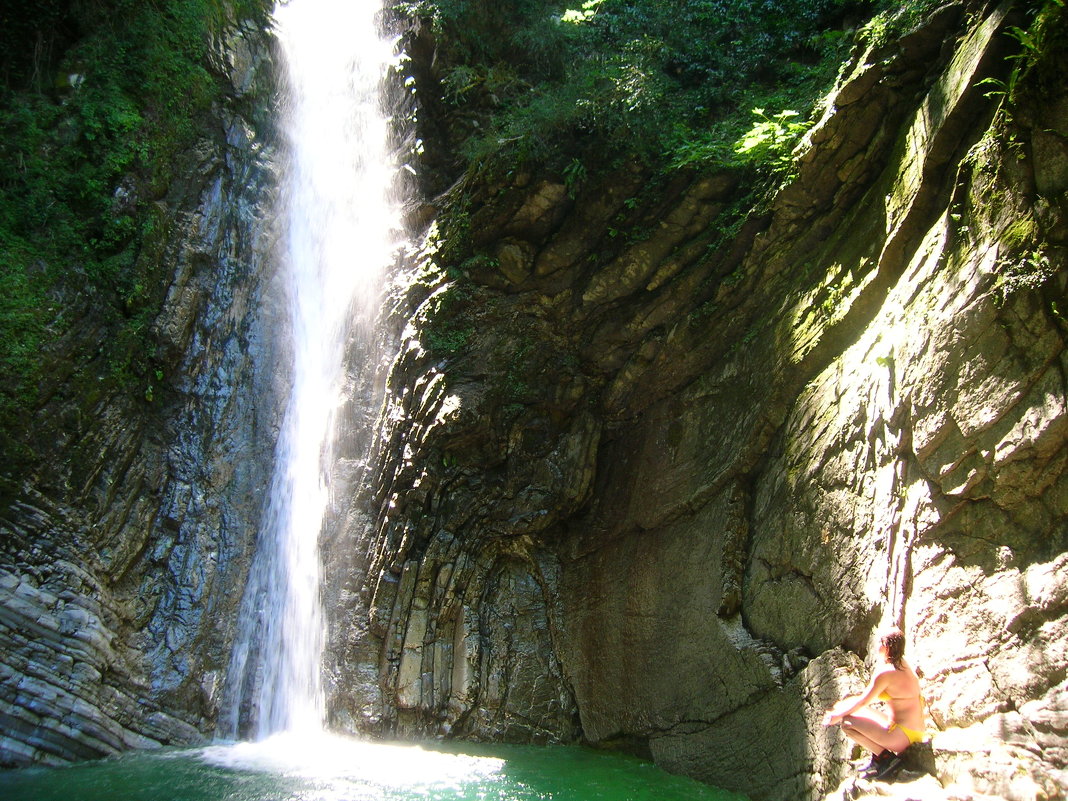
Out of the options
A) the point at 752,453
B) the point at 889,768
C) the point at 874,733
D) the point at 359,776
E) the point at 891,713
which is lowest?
the point at 359,776

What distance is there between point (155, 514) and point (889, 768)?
8720 mm

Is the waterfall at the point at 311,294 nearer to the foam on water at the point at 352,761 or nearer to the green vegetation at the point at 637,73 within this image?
the foam on water at the point at 352,761

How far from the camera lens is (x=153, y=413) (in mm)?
9930

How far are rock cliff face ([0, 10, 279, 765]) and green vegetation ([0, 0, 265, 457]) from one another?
256 mm

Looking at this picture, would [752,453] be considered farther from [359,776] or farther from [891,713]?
[359,776]

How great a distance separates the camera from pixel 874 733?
4949 millimetres

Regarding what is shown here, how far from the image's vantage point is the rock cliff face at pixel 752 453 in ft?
16.1

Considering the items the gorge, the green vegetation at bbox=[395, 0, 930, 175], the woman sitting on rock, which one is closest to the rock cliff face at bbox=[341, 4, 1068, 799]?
the gorge

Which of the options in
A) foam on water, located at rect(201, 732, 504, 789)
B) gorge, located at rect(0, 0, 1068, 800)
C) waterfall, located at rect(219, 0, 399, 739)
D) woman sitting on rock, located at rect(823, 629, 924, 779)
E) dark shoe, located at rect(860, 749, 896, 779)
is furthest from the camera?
waterfall, located at rect(219, 0, 399, 739)

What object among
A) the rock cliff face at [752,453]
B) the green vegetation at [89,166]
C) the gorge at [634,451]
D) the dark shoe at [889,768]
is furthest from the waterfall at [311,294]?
the dark shoe at [889,768]

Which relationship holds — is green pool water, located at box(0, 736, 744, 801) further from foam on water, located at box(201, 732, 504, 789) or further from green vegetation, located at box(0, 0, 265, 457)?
green vegetation, located at box(0, 0, 265, 457)

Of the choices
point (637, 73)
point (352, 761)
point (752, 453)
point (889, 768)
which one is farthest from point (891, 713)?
point (637, 73)

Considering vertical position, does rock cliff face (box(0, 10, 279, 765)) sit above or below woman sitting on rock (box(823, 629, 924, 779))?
above

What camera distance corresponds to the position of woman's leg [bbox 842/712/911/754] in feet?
16.0
